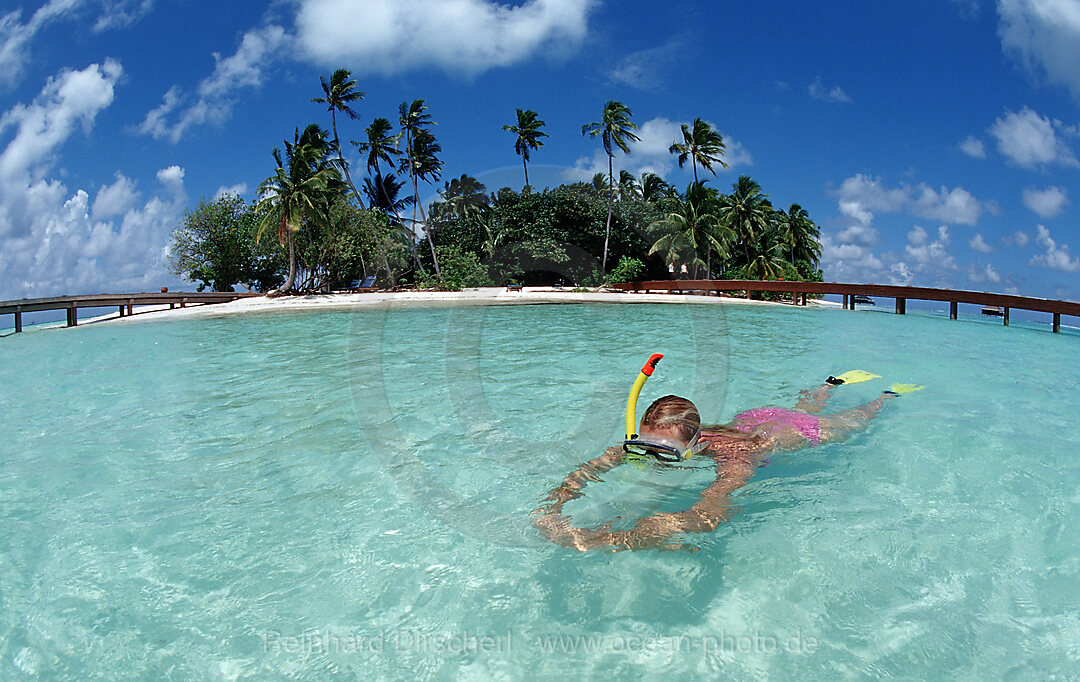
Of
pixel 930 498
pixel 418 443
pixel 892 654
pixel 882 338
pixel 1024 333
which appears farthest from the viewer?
pixel 1024 333

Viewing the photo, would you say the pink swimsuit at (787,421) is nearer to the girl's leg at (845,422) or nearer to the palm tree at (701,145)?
the girl's leg at (845,422)

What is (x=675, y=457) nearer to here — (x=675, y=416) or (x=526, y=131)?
(x=675, y=416)

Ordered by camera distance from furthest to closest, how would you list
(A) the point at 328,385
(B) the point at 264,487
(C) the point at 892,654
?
(A) the point at 328,385
(B) the point at 264,487
(C) the point at 892,654

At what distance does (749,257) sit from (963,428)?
39157mm

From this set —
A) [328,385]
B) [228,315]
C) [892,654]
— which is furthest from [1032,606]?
[228,315]

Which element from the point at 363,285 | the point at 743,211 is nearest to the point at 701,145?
the point at 743,211

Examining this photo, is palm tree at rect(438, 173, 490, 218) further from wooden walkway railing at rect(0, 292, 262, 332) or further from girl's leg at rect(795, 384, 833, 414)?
girl's leg at rect(795, 384, 833, 414)

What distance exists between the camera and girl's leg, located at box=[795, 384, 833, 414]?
606 centimetres

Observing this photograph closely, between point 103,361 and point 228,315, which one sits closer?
point 103,361

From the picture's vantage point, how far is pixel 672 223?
115ft

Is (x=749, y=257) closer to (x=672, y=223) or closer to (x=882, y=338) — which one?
(x=672, y=223)

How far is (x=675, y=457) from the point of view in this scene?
3197 millimetres

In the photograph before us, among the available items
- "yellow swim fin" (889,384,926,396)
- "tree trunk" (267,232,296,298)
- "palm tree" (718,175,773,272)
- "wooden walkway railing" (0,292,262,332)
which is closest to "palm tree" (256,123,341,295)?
"tree trunk" (267,232,296,298)

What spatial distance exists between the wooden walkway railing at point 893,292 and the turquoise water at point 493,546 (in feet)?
48.4
